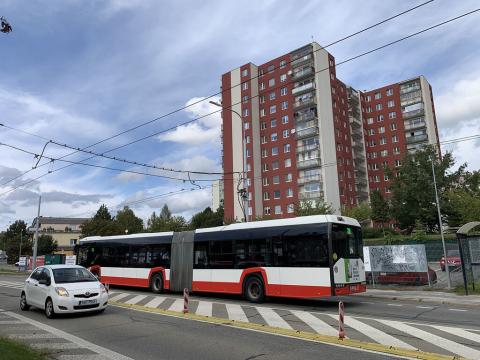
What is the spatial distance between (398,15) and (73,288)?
1169 centimetres

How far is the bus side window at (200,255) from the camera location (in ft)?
59.9

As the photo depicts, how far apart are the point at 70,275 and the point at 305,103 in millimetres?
60367

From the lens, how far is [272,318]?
11.5 meters

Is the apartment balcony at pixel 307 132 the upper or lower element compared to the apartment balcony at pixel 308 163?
upper

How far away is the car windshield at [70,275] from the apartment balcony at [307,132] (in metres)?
57.7

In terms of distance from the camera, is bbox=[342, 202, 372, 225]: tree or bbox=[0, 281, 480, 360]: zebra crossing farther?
bbox=[342, 202, 372, 225]: tree

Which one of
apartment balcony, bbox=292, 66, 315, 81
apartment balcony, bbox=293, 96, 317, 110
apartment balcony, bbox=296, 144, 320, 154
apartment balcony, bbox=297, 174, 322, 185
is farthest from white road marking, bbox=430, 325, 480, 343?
apartment balcony, bbox=292, 66, 315, 81

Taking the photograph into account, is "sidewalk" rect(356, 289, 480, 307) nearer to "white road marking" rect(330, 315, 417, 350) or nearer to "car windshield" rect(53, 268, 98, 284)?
"white road marking" rect(330, 315, 417, 350)

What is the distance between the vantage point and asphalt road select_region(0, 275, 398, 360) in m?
7.38

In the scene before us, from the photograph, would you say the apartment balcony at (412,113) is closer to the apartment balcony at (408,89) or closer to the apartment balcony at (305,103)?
the apartment balcony at (408,89)

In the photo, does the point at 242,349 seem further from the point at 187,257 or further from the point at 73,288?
the point at 187,257

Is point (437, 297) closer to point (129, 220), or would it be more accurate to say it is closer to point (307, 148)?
point (307, 148)

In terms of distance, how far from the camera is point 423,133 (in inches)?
3236

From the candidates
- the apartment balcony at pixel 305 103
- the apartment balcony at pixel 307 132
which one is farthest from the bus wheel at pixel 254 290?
the apartment balcony at pixel 305 103
